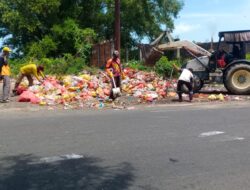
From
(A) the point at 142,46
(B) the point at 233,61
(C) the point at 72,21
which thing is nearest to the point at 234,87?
(B) the point at 233,61

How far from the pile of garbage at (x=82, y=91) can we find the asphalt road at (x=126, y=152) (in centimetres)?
351

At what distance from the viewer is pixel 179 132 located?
978 cm

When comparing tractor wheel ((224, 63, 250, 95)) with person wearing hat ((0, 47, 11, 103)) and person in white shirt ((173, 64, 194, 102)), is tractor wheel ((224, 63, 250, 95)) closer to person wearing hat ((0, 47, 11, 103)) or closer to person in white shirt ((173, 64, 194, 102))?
person in white shirt ((173, 64, 194, 102))

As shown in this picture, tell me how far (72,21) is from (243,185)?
25754 mm

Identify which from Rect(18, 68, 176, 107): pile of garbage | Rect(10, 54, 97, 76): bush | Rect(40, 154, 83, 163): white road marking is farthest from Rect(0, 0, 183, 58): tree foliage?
Rect(40, 154, 83, 163): white road marking

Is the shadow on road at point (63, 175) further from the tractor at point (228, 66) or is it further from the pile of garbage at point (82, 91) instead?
the tractor at point (228, 66)

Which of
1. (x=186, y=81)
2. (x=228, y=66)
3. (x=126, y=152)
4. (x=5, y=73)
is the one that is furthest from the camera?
(x=228, y=66)

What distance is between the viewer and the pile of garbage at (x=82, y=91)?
16062 mm

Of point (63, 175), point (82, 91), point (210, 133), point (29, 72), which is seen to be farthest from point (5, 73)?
point (63, 175)

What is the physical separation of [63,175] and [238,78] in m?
12.2

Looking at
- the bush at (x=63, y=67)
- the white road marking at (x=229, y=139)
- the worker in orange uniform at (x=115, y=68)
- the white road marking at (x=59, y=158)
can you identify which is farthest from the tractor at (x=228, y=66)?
the white road marking at (x=59, y=158)

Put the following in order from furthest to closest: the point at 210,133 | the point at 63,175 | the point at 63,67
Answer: the point at 63,67
the point at 210,133
the point at 63,175

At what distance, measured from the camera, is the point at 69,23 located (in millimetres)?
30734

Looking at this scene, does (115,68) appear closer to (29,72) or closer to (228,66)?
(29,72)
